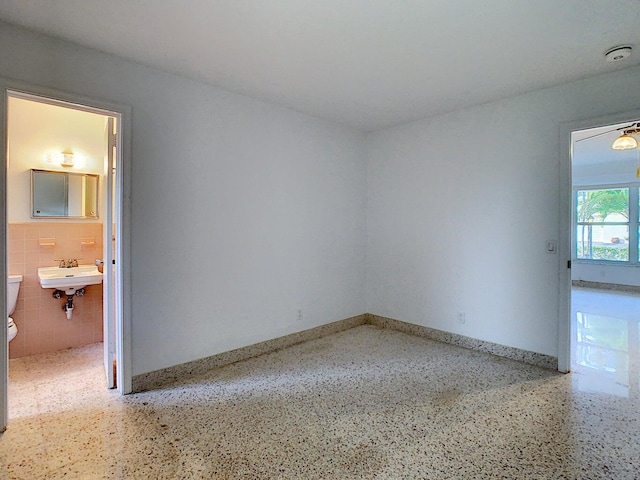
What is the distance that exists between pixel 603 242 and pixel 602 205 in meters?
0.81

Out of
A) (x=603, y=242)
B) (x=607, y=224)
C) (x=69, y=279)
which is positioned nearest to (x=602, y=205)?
(x=607, y=224)

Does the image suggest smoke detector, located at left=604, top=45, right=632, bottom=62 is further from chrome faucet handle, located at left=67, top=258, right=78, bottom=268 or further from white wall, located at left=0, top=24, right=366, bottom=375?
chrome faucet handle, located at left=67, top=258, right=78, bottom=268

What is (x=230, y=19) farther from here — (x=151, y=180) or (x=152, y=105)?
(x=151, y=180)

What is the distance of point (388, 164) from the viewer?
4.37 meters

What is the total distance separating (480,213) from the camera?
3574mm

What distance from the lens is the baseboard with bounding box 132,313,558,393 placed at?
279 centimetres

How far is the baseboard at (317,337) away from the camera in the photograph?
2791mm

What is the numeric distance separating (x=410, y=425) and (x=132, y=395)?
6.79 feet

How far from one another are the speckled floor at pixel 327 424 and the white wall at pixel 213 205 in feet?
1.65

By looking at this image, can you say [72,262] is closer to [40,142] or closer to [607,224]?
[40,142]

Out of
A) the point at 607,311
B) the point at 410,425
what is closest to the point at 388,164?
the point at 410,425

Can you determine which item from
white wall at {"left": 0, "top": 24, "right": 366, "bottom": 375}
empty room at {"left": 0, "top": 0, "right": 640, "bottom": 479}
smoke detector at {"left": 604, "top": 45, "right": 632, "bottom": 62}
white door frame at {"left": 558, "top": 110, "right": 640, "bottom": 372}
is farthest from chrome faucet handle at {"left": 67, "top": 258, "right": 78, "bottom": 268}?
smoke detector at {"left": 604, "top": 45, "right": 632, "bottom": 62}

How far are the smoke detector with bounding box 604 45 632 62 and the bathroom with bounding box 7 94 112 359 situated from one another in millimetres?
4357

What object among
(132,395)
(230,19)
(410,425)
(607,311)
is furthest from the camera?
(607,311)
